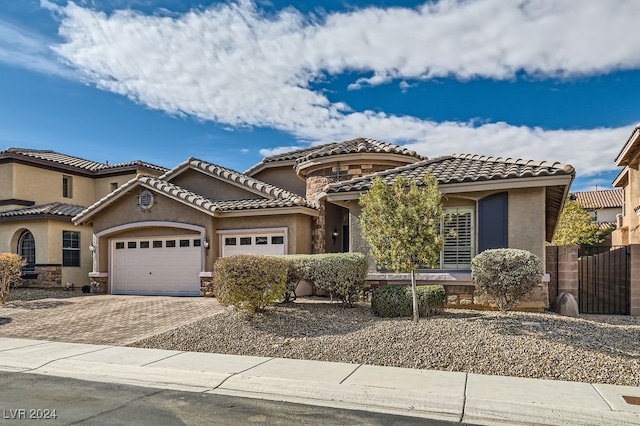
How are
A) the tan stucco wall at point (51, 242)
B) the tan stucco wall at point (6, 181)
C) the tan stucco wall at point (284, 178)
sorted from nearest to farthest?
1. the tan stucco wall at point (51, 242)
2. the tan stucco wall at point (284, 178)
3. the tan stucco wall at point (6, 181)

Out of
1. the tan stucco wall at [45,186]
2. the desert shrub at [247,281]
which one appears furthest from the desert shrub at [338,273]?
the tan stucco wall at [45,186]

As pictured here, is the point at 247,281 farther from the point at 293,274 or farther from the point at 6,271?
the point at 6,271

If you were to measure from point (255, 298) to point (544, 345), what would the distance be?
20.1ft

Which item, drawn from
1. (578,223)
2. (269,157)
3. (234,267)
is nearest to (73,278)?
(269,157)

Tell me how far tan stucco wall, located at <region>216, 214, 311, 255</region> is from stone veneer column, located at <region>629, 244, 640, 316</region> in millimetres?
9898

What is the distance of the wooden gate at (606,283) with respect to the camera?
42.9 ft

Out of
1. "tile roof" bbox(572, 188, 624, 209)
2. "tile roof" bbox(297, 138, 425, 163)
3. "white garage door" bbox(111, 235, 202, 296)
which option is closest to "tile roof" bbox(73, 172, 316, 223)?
"white garage door" bbox(111, 235, 202, 296)

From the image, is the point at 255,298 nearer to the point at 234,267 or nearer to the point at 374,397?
the point at 234,267

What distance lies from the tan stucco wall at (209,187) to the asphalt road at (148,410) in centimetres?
1221

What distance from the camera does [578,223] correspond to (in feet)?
92.6

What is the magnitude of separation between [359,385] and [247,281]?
4.71 metres

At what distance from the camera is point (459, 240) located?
13.3 m

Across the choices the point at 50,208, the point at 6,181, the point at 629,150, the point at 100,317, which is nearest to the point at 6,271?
the point at 100,317

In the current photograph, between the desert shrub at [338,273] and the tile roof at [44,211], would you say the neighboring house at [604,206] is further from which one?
the tile roof at [44,211]
